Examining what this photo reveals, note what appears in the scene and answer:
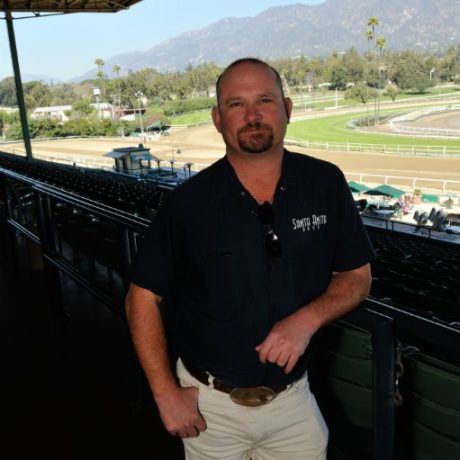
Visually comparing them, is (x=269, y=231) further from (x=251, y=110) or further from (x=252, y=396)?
(x=252, y=396)

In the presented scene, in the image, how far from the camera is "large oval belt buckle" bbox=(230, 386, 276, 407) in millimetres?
1419

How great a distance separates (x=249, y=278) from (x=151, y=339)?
312mm

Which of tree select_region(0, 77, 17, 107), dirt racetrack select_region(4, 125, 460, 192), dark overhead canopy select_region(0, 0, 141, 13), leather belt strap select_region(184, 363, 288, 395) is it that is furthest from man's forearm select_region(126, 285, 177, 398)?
tree select_region(0, 77, 17, 107)

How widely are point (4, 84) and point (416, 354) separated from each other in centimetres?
17123

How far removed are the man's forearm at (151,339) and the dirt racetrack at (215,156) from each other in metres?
25.5

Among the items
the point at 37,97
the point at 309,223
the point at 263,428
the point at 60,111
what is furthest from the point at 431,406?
the point at 37,97

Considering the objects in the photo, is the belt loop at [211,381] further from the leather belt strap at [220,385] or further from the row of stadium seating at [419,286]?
the row of stadium seating at [419,286]

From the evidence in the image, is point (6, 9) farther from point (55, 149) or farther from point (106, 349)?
point (55, 149)

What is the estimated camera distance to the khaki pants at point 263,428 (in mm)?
1449

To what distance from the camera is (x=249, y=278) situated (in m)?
1.34

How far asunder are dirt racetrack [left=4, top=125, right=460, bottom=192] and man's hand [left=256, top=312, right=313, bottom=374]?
1000 inches

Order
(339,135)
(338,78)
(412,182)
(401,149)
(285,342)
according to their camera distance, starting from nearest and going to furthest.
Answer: (285,342), (412,182), (401,149), (339,135), (338,78)

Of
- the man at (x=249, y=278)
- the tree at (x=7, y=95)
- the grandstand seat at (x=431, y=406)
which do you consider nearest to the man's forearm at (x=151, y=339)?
the man at (x=249, y=278)

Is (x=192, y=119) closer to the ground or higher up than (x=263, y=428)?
closer to the ground
